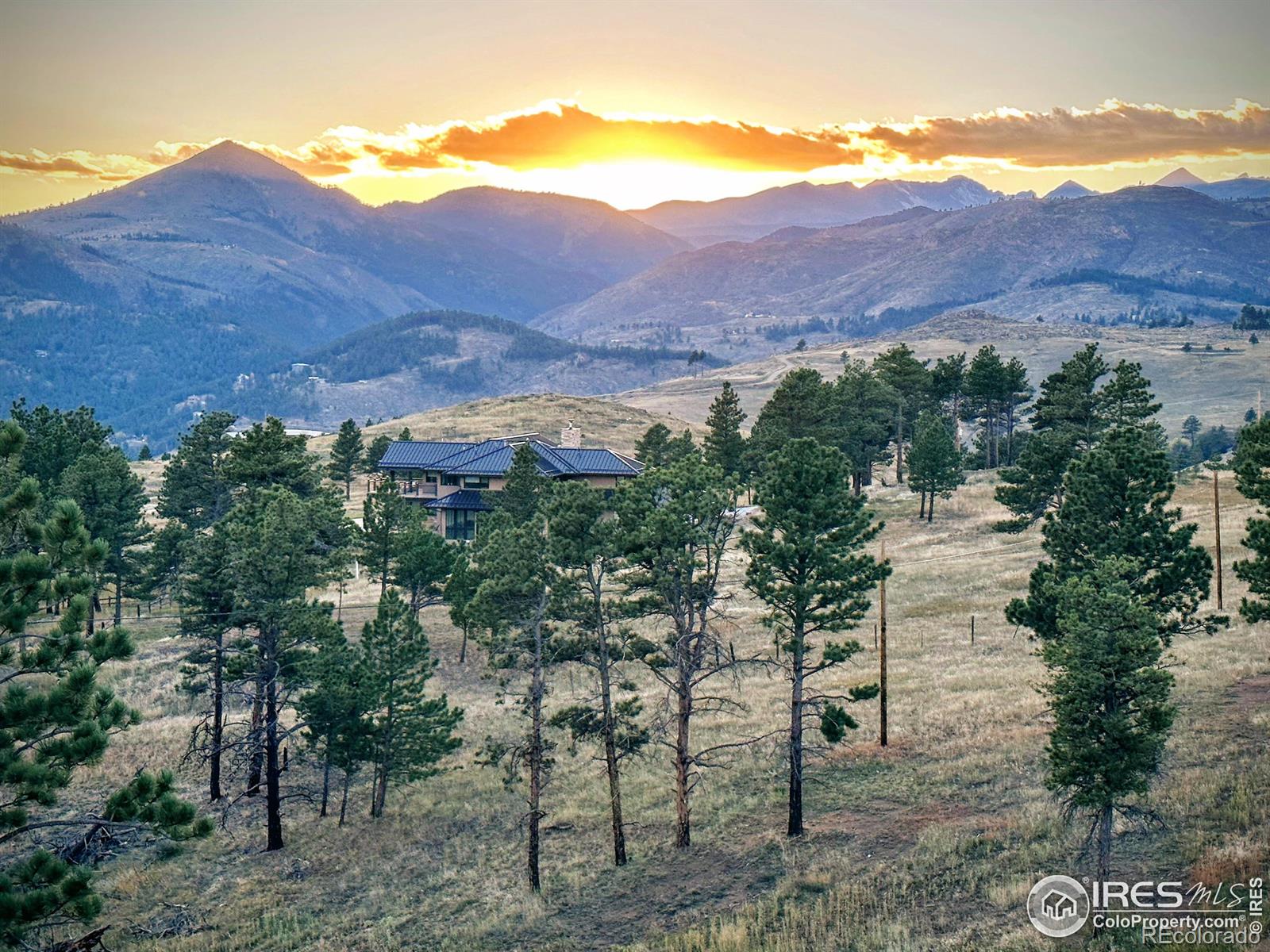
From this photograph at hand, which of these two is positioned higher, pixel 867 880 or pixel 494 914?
pixel 867 880

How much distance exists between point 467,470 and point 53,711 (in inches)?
2903

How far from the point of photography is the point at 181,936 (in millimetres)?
28781

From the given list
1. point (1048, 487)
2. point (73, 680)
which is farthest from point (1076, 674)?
point (1048, 487)

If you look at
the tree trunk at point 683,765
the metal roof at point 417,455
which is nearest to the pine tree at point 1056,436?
the tree trunk at point 683,765

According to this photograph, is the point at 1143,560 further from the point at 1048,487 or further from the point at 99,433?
the point at 99,433

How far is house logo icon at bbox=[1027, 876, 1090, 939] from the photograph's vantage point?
2136 cm

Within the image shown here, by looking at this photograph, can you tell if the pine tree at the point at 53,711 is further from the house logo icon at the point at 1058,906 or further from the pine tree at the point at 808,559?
the pine tree at the point at 808,559

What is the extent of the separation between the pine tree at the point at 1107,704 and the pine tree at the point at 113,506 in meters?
54.5

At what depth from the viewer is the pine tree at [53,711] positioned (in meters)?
15.9

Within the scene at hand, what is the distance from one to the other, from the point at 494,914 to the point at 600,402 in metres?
166

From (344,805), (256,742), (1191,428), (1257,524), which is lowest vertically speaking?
(344,805)

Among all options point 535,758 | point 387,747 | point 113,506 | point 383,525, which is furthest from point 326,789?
point 113,506

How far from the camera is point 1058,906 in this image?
2222 cm

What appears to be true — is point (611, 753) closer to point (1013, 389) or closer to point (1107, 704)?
point (1107, 704)
